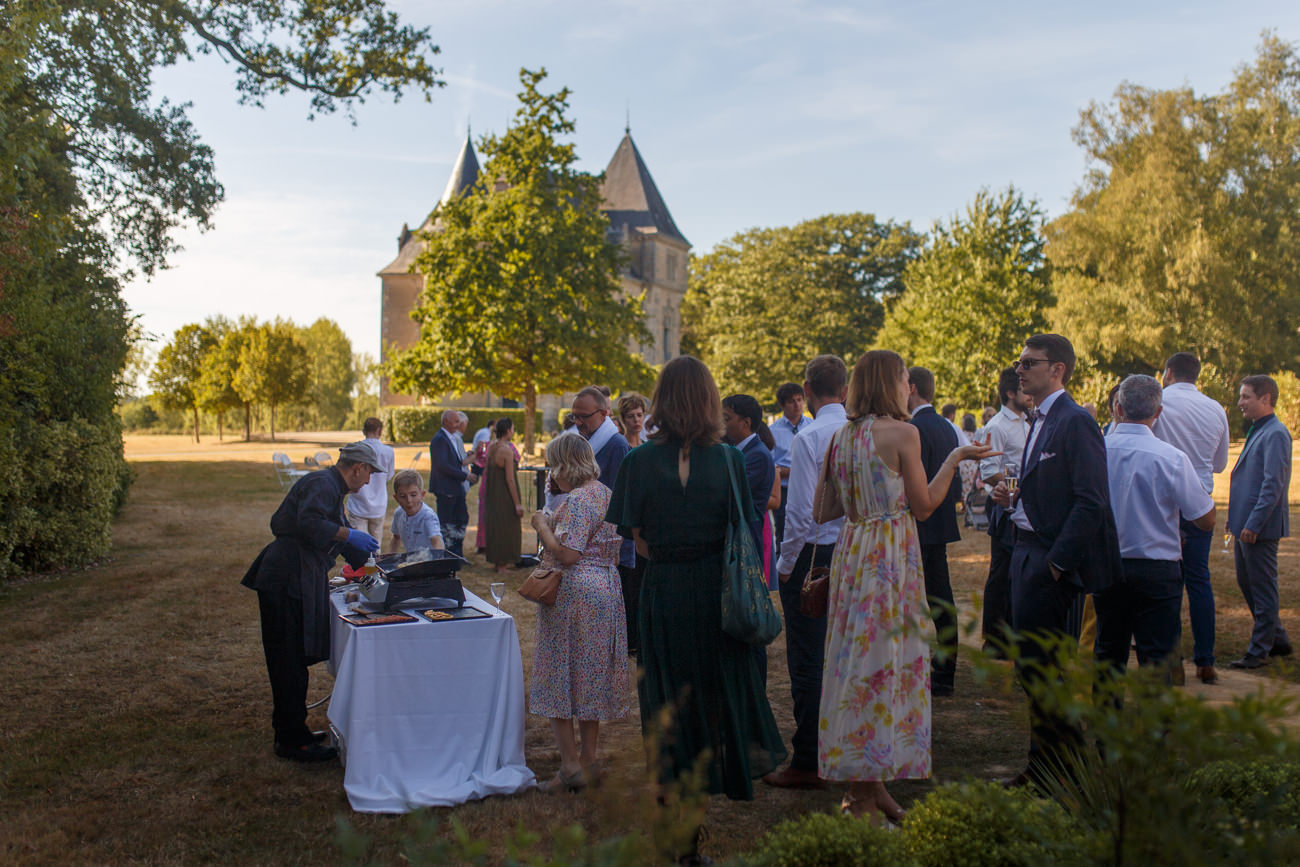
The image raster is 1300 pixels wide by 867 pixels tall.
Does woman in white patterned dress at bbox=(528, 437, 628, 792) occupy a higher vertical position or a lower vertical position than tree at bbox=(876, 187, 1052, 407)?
lower

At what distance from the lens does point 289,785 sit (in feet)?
15.8

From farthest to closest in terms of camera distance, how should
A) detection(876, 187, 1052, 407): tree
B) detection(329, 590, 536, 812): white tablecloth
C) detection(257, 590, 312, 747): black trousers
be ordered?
1. detection(876, 187, 1052, 407): tree
2. detection(257, 590, 312, 747): black trousers
3. detection(329, 590, 536, 812): white tablecloth

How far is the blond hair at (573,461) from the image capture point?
4.54 metres

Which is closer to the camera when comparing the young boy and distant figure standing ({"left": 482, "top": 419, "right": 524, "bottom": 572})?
the young boy

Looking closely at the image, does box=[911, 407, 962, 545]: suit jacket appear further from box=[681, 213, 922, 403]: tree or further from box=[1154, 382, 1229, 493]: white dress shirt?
box=[681, 213, 922, 403]: tree

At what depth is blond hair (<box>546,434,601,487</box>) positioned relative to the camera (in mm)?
4535

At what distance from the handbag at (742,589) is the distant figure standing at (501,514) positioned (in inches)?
289

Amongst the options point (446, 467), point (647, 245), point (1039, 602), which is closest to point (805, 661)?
point (1039, 602)

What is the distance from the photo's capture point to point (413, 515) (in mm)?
7504

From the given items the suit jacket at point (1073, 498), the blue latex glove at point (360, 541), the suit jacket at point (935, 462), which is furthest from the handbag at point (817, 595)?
the blue latex glove at point (360, 541)

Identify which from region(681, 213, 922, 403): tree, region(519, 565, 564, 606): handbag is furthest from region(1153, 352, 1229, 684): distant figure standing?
region(681, 213, 922, 403): tree

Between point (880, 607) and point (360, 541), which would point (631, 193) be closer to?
point (360, 541)

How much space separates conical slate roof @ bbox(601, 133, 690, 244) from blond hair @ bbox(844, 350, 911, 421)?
61.6 m

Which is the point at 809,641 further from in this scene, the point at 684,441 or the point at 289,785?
the point at 289,785
